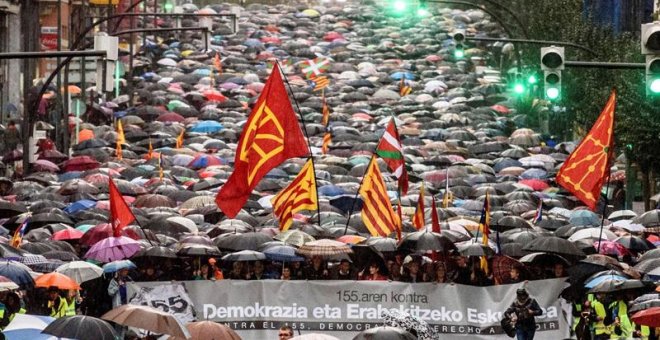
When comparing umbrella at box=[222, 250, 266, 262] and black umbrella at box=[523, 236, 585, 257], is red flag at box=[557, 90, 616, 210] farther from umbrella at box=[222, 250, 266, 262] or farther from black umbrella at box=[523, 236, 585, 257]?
umbrella at box=[222, 250, 266, 262]

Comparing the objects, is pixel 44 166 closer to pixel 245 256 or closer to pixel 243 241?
pixel 243 241

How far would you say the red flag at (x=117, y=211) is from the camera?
2886cm

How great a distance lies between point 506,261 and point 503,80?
158ft

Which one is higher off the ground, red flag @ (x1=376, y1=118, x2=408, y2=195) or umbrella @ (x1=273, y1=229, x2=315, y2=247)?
red flag @ (x1=376, y1=118, x2=408, y2=195)

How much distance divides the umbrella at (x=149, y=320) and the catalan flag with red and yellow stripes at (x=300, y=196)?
9.48 metres

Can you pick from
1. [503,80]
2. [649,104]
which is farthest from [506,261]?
[503,80]

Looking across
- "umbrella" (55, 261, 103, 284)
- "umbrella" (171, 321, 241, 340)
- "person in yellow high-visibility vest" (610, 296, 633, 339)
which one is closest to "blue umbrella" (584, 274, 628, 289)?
"person in yellow high-visibility vest" (610, 296, 633, 339)

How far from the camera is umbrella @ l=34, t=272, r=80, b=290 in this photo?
82.9 feet

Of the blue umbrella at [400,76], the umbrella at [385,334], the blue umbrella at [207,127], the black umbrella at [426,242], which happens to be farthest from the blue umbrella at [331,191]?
the blue umbrella at [400,76]

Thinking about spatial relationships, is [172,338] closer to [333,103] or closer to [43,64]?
[333,103]

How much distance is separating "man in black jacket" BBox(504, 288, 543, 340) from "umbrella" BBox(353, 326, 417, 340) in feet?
18.4

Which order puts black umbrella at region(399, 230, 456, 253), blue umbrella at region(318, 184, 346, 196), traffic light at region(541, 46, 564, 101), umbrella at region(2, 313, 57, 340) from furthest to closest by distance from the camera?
blue umbrella at region(318, 184, 346, 196), black umbrella at region(399, 230, 456, 253), traffic light at region(541, 46, 564, 101), umbrella at region(2, 313, 57, 340)

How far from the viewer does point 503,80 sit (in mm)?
75750

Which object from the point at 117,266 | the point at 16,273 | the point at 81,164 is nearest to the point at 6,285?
the point at 16,273
